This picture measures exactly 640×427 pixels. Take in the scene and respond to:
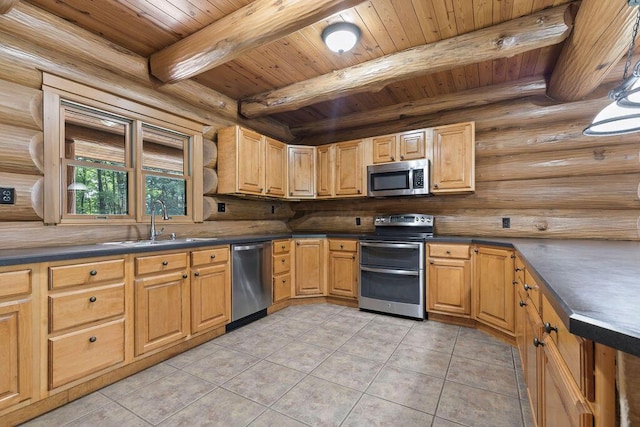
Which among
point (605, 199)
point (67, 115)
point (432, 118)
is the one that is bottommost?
point (605, 199)

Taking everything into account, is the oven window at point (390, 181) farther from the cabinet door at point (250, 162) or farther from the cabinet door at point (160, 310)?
the cabinet door at point (160, 310)

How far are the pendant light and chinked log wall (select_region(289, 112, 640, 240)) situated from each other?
145 cm

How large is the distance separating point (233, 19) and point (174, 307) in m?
2.27

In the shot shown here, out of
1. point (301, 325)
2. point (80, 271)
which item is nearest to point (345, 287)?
point (301, 325)

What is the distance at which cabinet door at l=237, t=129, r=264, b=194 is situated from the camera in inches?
132

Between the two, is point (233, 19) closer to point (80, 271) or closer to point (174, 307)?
point (80, 271)

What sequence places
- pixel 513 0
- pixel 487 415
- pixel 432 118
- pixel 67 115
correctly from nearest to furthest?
pixel 487 415
pixel 513 0
pixel 67 115
pixel 432 118

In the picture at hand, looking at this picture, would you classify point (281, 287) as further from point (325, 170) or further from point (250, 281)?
point (325, 170)

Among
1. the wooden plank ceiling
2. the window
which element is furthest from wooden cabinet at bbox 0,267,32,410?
the wooden plank ceiling

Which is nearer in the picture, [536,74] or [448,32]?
[448,32]

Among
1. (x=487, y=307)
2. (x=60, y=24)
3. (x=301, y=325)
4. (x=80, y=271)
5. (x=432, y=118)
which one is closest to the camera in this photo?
(x=80, y=271)

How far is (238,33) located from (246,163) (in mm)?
1507

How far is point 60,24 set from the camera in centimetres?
215

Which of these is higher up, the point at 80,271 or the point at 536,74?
the point at 536,74
